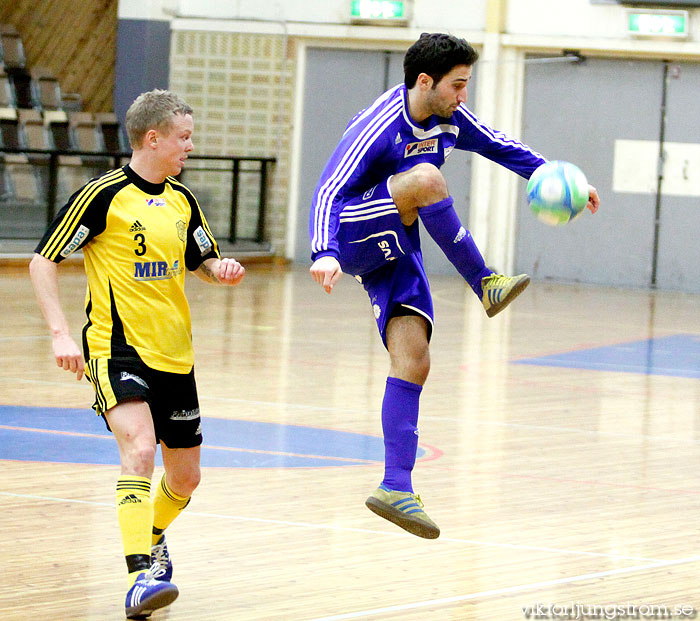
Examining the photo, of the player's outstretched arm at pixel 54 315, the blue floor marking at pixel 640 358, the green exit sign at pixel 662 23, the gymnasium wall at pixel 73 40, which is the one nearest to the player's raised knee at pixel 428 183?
the player's outstretched arm at pixel 54 315

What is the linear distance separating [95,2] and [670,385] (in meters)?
11.9

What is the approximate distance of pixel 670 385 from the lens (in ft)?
30.5

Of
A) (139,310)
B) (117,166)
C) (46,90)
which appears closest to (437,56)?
(139,310)

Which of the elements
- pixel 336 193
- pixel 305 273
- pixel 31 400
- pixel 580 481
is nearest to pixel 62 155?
pixel 305 273

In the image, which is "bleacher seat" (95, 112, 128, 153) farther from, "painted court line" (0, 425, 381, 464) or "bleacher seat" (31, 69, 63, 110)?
"painted court line" (0, 425, 381, 464)

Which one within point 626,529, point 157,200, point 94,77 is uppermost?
point 94,77

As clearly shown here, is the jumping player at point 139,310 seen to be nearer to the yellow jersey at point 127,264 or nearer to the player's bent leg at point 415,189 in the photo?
the yellow jersey at point 127,264

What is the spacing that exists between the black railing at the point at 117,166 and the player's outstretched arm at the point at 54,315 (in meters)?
9.80

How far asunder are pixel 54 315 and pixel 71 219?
30cm

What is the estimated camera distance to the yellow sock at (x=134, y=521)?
12.5 feet

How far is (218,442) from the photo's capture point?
6.64m

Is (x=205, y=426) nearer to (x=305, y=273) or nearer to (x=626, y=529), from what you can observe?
(x=626, y=529)

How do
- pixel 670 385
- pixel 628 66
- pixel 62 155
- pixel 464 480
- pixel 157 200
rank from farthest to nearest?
pixel 628 66 < pixel 62 155 < pixel 670 385 < pixel 464 480 < pixel 157 200

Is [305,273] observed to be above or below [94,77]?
below
